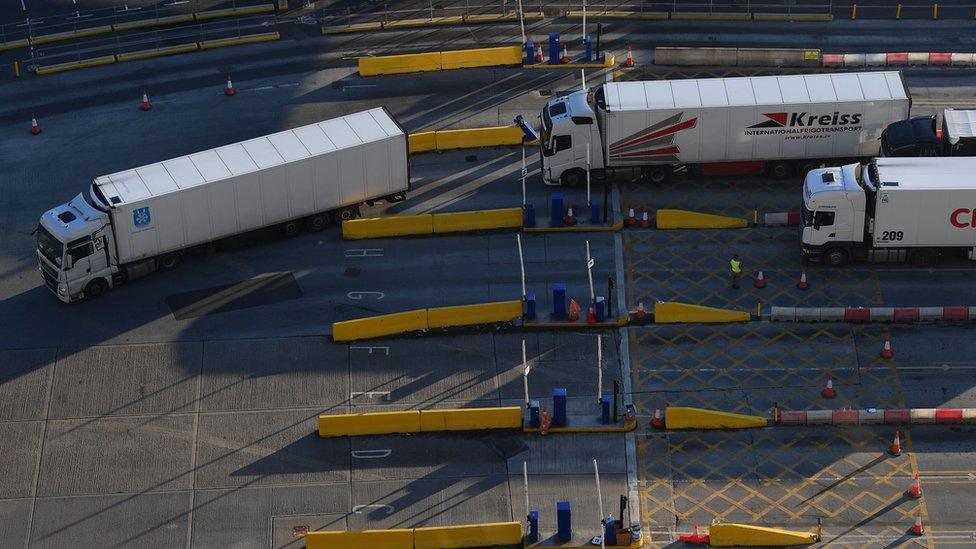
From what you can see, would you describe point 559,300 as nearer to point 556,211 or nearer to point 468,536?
point 556,211

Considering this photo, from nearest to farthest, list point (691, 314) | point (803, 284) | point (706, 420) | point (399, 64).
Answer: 1. point (706, 420)
2. point (691, 314)
3. point (803, 284)
4. point (399, 64)

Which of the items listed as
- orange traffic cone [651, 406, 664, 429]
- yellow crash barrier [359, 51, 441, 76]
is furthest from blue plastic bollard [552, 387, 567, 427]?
yellow crash barrier [359, 51, 441, 76]

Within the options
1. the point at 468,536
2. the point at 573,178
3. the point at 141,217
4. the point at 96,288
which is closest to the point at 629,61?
the point at 573,178

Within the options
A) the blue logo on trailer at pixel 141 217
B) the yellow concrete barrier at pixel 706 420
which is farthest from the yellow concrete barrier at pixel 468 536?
the blue logo on trailer at pixel 141 217

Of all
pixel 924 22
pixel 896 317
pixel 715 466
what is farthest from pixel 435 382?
pixel 924 22

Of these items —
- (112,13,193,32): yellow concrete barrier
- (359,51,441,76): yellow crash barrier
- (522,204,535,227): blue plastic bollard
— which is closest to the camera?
(522,204,535,227): blue plastic bollard

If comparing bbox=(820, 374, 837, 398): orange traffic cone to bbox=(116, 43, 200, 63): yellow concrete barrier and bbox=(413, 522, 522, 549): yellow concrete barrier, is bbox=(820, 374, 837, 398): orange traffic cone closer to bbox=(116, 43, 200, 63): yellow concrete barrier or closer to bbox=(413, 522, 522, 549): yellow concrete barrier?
bbox=(413, 522, 522, 549): yellow concrete barrier

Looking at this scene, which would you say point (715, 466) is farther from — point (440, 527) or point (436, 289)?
point (436, 289)
